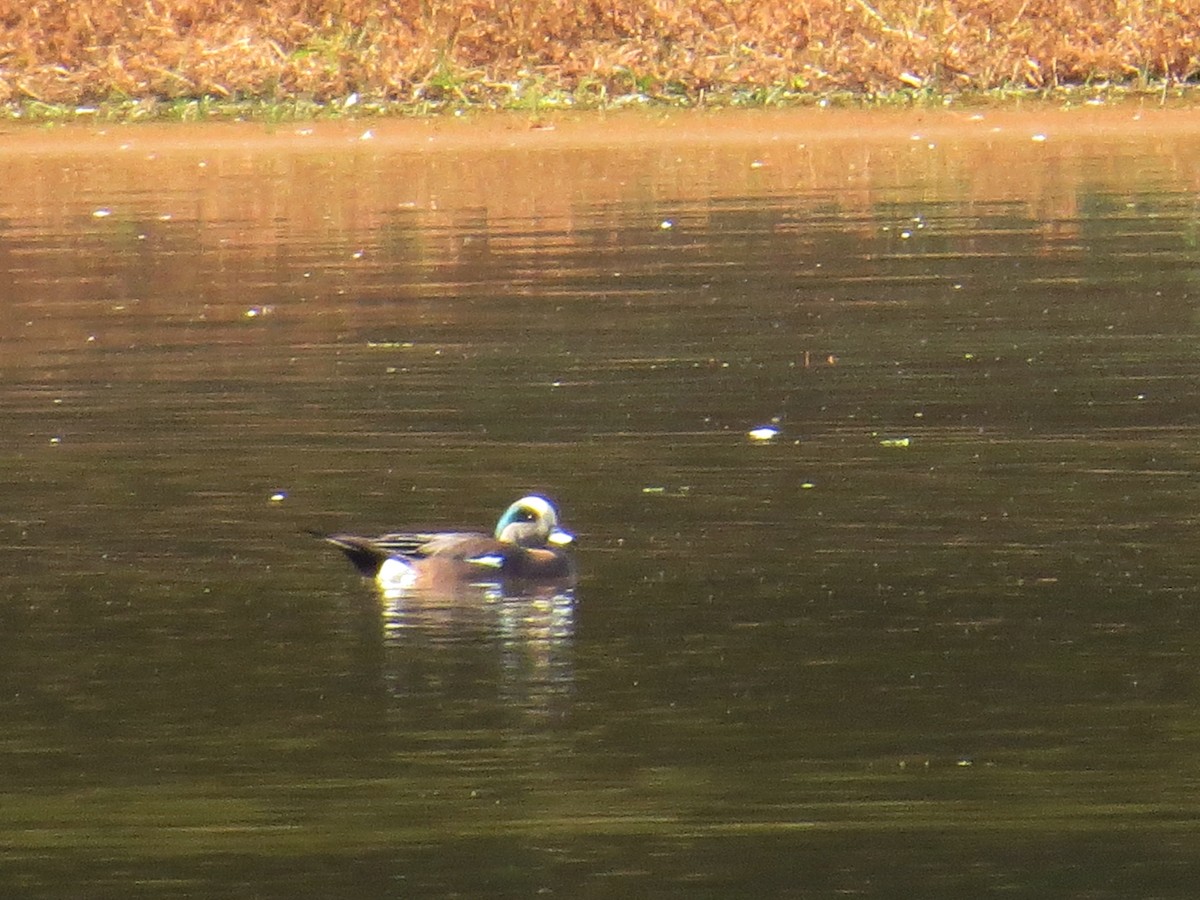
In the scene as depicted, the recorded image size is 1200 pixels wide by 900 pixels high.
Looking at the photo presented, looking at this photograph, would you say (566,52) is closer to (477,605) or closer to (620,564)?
(620,564)

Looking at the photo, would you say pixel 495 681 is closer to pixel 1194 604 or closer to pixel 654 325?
pixel 1194 604

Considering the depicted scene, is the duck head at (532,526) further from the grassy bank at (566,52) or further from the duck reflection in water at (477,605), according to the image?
the grassy bank at (566,52)

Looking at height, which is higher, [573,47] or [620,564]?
[620,564]

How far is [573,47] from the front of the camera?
27.8 metres

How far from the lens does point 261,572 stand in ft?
25.4

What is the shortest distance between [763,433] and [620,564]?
2.05 metres

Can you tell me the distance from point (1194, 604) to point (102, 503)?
3.27 m

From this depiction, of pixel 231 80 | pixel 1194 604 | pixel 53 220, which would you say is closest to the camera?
pixel 1194 604

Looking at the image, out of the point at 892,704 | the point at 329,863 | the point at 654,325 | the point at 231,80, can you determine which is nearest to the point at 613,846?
the point at 329,863

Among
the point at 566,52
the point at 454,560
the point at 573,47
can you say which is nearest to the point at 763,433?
the point at 454,560

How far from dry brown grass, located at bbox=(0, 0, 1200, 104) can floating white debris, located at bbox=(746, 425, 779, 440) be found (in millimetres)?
16513

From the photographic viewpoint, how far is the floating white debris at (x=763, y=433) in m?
9.63

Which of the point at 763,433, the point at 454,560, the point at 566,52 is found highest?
the point at 454,560

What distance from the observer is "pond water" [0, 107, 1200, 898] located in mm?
5418
